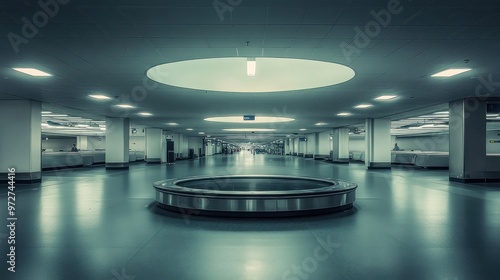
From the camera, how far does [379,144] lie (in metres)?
25.4

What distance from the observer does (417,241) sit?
5.52 m

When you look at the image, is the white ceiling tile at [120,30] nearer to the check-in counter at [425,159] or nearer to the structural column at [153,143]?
the check-in counter at [425,159]

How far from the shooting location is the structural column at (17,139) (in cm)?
1508

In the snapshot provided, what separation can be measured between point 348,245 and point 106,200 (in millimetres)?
7907

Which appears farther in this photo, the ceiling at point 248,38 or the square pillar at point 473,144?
the square pillar at point 473,144

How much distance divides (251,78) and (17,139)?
1204 cm

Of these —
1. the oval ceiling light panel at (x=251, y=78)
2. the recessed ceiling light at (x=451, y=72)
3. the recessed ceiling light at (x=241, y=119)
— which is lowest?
the recessed ceiling light at (x=241, y=119)

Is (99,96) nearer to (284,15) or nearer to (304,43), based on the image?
(304,43)

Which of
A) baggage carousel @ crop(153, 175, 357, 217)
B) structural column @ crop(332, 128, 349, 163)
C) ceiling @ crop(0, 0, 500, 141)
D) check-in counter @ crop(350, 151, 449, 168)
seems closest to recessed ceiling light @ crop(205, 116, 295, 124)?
structural column @ crop(332, 128, 349, 163)

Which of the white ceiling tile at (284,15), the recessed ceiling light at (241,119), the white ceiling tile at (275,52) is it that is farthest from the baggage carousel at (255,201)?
the recessed ceiling light at (241,119)

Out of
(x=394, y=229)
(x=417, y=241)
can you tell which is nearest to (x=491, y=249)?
(x=417, y=241)

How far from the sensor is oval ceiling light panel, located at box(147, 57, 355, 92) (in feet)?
38.6

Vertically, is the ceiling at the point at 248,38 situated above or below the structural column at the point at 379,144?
above

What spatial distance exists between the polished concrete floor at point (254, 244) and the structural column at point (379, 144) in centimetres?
1677
